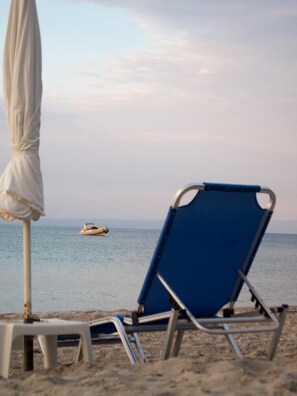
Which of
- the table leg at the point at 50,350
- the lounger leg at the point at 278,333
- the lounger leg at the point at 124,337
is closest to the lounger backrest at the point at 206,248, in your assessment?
the lounger leg at the point at 124,337

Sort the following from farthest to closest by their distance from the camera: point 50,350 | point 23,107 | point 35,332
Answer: point 50,350, point 23,107, point 35,332

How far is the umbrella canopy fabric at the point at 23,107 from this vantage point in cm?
388

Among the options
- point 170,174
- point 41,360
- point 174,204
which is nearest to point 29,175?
point 174,204

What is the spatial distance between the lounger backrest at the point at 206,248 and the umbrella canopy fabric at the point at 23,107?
750mm

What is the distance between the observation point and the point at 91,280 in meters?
18.7

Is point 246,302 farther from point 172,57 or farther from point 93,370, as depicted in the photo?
point 93,370

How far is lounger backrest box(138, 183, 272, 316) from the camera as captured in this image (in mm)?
4168

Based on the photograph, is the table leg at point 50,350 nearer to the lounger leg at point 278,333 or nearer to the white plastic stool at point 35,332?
the white plastic stool at point 35,332

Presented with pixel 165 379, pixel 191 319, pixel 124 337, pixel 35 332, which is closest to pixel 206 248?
pixel 191 319

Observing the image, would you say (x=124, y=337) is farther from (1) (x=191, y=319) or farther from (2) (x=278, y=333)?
(2) (x=278, y=333)

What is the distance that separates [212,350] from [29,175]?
3118 millimetres

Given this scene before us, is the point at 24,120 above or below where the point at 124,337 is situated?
above

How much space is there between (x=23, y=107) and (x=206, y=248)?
128 centimetres

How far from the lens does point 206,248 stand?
14.1 ft
